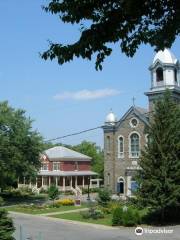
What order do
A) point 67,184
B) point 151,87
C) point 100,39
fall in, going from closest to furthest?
point 100,39, point 151,87, point 67,184

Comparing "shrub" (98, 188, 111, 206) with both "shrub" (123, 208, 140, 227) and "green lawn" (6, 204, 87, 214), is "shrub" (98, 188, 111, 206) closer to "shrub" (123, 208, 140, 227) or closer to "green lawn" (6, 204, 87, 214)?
"green lawn" (6, 204, 87, 214)

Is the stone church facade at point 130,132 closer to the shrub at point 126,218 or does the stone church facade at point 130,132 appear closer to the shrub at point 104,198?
the shrub at point 104,198

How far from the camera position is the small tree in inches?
773

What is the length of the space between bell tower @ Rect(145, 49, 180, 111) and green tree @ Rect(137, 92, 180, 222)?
718 inches

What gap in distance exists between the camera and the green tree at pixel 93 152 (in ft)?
283

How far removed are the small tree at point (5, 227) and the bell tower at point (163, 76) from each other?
31930mm

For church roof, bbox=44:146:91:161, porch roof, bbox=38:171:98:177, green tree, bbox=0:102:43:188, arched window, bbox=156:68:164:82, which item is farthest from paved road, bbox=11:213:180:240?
church roof, bbox=44:146:91:161

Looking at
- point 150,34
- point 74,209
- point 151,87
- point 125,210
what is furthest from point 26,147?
point 150,34

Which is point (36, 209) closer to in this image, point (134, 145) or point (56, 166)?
point (134, 145)

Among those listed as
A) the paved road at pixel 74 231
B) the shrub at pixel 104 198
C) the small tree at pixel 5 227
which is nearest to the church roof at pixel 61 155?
the shrub at pixel 104 198

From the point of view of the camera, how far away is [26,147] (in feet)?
157

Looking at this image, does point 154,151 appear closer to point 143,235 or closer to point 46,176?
point 143,235

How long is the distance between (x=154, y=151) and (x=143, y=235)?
21.5 ft

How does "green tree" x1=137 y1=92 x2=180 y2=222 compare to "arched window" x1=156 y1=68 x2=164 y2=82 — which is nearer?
"green tree" x1=137 y1=92 x2=180 y2=222
